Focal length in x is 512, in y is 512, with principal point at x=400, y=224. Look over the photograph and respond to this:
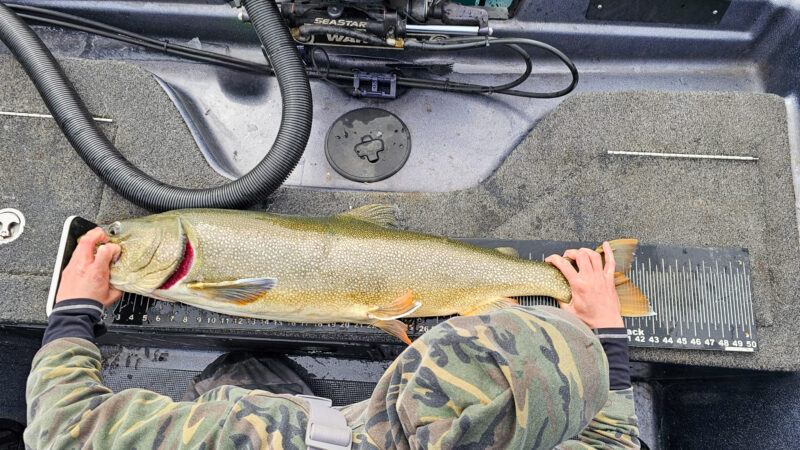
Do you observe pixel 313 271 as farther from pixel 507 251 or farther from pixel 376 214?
pixel 507 251

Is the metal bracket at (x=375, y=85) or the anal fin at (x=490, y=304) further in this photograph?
the metal bracket at (x=375, y=85)

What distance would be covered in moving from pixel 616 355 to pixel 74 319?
2.36m

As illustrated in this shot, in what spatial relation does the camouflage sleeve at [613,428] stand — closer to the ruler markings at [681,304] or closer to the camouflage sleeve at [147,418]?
Answer: the ruler markings at [681,304]

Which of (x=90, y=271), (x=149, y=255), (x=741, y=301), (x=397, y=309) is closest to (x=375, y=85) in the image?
(x=397, y=309)

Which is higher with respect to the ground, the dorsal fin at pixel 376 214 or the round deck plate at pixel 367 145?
the round deck plate at pixel 367 145

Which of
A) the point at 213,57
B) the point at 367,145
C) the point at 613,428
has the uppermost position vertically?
the point at 213,57

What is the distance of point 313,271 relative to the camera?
2.43 m

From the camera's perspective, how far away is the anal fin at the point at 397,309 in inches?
96.0

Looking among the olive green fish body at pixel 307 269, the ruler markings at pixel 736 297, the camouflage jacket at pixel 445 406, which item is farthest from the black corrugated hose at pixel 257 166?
the ruler markings at pixel 736 297

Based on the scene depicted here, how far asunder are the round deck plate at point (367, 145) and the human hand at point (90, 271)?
4.34 ft

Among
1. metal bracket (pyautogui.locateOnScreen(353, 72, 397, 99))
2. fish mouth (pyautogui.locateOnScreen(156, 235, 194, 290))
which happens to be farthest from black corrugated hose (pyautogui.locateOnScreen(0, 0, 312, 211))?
metal bracket (pyautogui.locateOnScreen(353, 72, 397, 99))

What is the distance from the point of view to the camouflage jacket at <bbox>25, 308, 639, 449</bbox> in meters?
1.19

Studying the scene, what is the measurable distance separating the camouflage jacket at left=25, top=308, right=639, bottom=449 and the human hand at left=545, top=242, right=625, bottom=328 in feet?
2.28

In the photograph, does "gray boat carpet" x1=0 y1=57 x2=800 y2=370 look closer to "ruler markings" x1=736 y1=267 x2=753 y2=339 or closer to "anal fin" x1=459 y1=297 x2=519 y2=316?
"ruler markings" x1=736 y1=267 x2=753 y2=339
